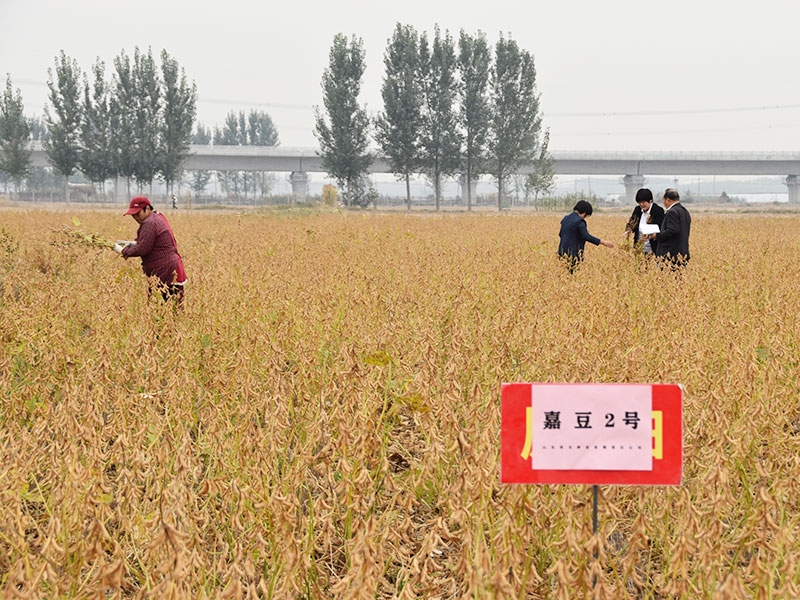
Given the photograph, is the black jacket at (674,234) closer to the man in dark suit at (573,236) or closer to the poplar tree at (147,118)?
the man in dark suit at (573,236)

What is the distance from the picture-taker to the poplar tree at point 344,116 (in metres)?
43.6

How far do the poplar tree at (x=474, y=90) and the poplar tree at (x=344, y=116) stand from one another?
19.3 feet

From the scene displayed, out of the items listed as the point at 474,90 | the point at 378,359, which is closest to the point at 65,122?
the point at 474,90

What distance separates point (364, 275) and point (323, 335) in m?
2.36

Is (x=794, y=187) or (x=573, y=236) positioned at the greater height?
(x=794, y=187)

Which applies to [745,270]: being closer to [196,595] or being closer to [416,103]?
[196,595]

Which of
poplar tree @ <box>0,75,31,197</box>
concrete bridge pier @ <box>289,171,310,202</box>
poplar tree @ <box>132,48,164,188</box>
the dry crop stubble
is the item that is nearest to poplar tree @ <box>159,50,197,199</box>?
poplar tree @ <box>132,48,164,188</box>

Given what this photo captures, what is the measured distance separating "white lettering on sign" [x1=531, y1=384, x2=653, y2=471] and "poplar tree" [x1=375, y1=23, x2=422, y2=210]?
42297 mm

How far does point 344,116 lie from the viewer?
143 ft

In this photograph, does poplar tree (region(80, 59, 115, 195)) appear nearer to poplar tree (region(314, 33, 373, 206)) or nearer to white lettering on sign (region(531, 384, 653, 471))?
poplar tree (region(314, 33, 373, 206))

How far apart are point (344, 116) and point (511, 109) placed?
32.8ft

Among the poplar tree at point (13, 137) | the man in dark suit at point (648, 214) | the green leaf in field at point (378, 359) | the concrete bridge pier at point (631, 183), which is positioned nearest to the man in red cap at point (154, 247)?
the green leaf in field at point (378, 359)

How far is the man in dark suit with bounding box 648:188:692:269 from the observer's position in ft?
25.1

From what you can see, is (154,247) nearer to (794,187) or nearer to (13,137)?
(13,137)
